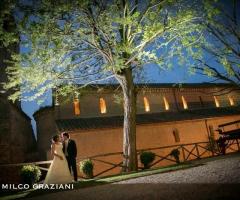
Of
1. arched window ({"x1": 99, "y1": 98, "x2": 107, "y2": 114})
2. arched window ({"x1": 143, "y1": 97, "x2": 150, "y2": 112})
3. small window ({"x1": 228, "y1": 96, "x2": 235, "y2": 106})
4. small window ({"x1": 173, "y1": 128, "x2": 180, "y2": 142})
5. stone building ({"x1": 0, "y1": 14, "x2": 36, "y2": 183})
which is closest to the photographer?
stone building ({"x1": 0, "y1": 14, "x2": 36, "y2": 183})

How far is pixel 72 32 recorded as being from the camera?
1186cm

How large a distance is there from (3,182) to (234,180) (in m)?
16.4

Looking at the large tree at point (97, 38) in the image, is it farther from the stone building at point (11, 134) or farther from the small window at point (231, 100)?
the small window at point (231, 100)

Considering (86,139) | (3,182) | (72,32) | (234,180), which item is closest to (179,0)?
(72,32)

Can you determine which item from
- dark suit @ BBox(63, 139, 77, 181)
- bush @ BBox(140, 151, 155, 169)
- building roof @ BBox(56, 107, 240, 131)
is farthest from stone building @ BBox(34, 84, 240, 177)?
dark suit @ BBox(63, 139, 77, 181)

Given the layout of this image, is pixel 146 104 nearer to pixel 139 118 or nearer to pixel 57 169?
pixel 139 118

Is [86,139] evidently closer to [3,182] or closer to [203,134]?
[3,182]

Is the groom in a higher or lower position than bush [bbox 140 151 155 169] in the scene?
higher

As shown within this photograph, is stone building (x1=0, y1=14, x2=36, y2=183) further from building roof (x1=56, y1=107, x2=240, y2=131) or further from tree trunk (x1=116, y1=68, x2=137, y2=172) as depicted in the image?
tree trunk (x1=116, y1=68, x2=137, y2=172)

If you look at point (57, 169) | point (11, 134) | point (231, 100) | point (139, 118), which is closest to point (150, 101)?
point (139, 118)

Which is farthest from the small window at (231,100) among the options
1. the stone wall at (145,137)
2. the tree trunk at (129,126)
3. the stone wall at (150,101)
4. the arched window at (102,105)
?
the tree trunk at (129,126)

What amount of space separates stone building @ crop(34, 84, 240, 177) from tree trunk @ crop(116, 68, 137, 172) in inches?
301

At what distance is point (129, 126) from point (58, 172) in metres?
4.12

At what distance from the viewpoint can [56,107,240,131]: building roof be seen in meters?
22.3
